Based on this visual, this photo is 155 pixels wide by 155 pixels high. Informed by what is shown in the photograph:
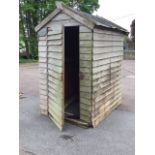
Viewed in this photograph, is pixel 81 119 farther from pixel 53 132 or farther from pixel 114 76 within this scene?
pixel 114 76

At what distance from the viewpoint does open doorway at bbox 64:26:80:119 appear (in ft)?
23.4

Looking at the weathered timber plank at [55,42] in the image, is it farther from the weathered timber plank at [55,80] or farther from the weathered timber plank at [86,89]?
the weathered timber plank at [86,89]

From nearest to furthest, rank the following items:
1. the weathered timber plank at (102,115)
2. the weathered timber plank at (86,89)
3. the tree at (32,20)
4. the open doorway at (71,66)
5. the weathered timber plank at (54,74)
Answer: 1. the weathered timber plank at (54,74)
2. the weathered timber plank at (86,89)
3. the weathered timber plank at (102,115)
4. the open doorway at (71,66)
5. the tree at (32,20)

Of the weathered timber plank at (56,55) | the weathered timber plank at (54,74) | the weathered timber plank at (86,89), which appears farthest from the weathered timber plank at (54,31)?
the weathered timber plank at (86,89)

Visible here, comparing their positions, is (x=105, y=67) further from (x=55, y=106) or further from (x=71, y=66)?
(x=71, y=66)

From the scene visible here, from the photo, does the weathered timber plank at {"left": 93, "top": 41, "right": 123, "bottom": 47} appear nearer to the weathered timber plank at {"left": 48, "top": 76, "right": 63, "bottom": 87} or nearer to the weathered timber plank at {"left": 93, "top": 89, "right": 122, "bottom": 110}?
the weathered timber plank at {"left": 48, "top": 76, "right": 63, "bottom": 87}

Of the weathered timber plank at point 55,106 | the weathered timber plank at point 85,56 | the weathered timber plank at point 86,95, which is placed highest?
the weathered timber plank at point 85,56

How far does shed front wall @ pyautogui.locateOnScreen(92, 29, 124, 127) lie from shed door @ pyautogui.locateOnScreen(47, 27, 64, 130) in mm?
688

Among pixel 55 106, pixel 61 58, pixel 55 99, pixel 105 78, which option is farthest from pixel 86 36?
pixel 55 106

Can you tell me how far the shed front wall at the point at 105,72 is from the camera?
17.1ft

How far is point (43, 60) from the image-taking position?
237 inches

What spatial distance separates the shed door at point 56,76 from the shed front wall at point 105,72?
27.1 inches
